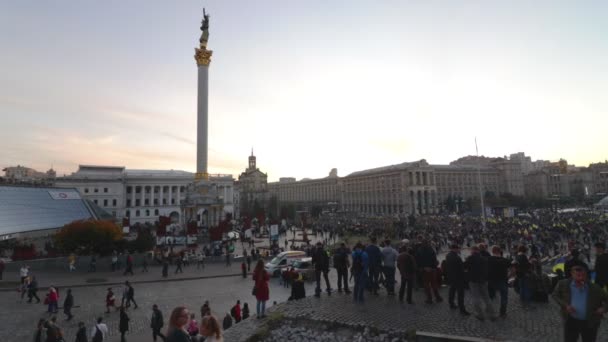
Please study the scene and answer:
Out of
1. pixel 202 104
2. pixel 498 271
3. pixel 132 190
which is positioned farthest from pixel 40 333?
pixel 132 190

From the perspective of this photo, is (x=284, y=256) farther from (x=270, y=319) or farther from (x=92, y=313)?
(x=270, y=319)

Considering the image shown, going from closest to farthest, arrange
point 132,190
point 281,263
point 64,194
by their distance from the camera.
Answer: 1. point 281,263
2. point 64,194
3. point 132,190

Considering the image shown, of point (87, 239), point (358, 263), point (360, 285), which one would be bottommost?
point (360, 285)

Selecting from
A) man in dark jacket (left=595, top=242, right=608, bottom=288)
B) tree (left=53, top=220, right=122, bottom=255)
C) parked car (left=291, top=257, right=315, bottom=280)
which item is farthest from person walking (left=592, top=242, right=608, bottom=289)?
tree (left=53, top=220, right=122, bottom=255)

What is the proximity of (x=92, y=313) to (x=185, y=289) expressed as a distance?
5019 mm

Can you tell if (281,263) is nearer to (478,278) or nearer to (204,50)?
(478,278)

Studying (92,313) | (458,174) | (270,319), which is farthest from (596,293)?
(458,174)

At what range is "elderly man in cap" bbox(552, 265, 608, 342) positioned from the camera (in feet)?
15.0

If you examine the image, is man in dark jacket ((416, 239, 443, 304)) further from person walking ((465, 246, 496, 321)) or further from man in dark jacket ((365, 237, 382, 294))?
person walking ((465, 246, 496, 321))

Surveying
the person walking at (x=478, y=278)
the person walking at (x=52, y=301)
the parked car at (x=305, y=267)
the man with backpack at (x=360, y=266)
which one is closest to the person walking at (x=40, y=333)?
the person walking at (x=52, y=301)

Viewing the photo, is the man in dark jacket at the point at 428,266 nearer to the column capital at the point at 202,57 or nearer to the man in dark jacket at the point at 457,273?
the man in dark jacket at the point at 457,273

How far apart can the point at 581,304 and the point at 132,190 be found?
3139 inches

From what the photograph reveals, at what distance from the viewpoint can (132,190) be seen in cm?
7275

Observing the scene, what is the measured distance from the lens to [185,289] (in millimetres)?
18297
